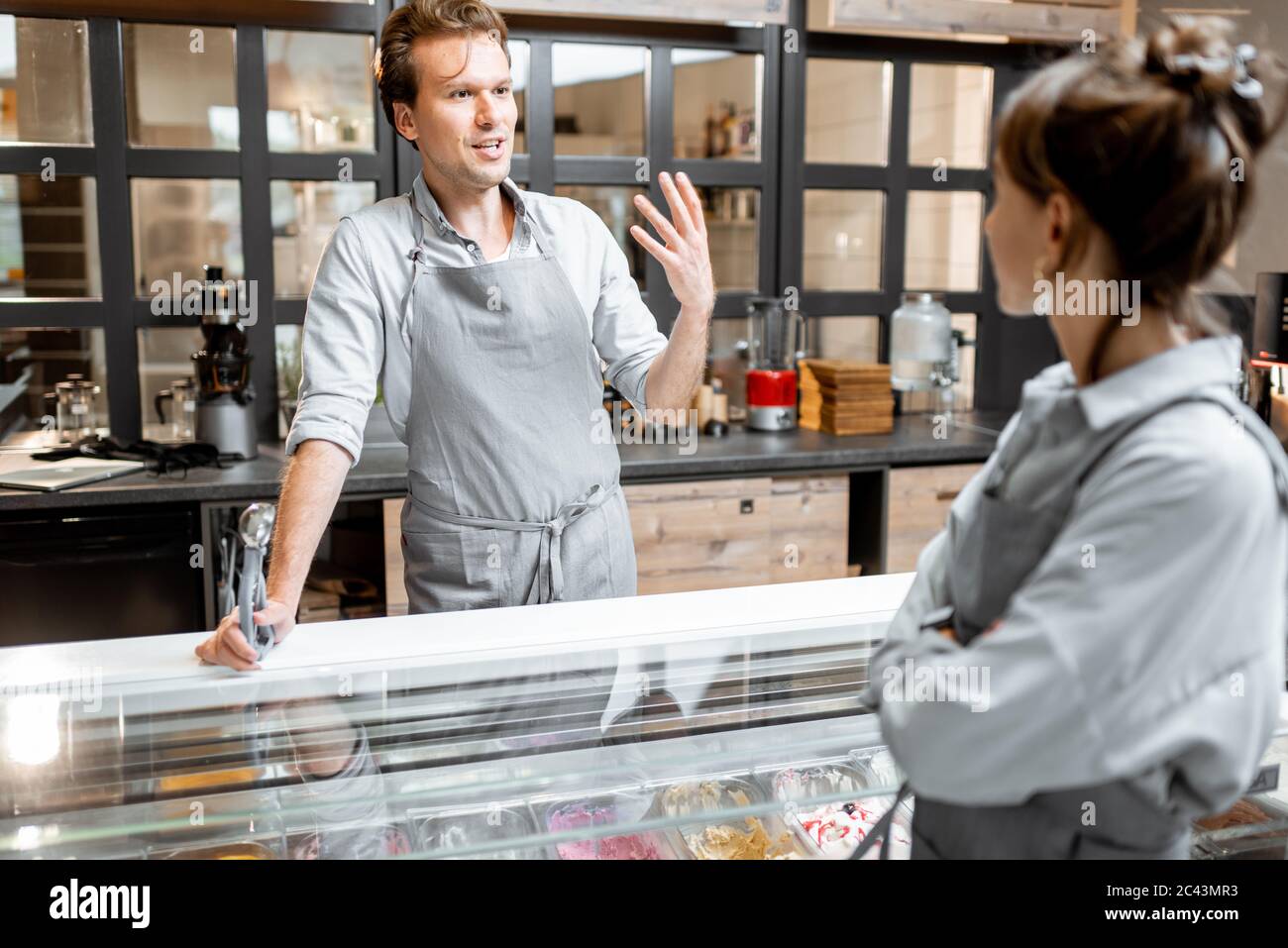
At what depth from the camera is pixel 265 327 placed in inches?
137

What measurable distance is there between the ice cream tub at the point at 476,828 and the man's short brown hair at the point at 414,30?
128cm

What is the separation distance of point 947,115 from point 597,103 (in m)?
2.10

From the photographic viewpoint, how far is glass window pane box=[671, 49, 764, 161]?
227 inches

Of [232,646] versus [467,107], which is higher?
[467,107]

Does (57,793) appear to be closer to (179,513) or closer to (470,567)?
(470,567)

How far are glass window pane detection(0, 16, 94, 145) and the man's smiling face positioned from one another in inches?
71.7

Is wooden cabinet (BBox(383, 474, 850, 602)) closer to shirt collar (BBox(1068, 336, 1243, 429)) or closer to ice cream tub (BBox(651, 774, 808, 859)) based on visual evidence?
ice cream tub (BBox(651, 774, 808, 859))

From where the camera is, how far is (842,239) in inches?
230

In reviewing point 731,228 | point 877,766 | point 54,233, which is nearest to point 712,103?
point 731,228

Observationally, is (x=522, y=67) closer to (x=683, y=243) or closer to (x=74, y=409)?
(x=74, y=409)

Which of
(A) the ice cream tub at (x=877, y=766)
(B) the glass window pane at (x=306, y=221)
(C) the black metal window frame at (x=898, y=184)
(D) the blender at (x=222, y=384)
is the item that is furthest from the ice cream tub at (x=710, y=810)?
(B) the glass window pane at (x=306, y=221)

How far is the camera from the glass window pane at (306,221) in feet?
17.4

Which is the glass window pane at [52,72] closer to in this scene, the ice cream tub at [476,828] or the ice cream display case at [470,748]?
the ice cream display case at [470,748]

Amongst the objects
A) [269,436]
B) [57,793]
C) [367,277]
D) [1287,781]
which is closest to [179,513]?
[269,436]
